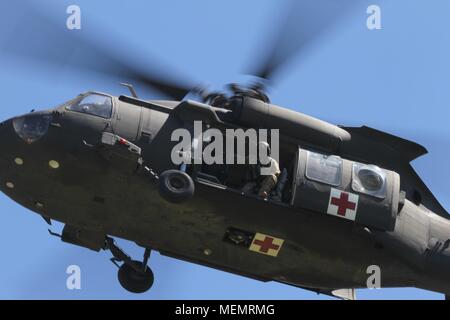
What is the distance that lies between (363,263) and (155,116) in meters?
4.18

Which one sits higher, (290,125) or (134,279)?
(290,125)

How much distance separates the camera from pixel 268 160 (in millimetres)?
14953

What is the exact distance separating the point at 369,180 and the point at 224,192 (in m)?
2.38

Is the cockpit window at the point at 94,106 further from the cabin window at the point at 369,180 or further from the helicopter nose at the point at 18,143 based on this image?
the cabin window at the point at 369,180

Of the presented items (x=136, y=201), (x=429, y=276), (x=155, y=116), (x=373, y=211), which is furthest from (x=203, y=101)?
(x=429, y=276)

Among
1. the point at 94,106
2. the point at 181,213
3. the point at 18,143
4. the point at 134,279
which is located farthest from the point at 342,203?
the point at 18,143

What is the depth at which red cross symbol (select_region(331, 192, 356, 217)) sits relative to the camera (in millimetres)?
14867

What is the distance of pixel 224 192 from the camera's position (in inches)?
577

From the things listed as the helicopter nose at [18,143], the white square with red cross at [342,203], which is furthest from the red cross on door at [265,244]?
the helicopter nose at [18,143]

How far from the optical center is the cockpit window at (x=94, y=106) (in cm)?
1486

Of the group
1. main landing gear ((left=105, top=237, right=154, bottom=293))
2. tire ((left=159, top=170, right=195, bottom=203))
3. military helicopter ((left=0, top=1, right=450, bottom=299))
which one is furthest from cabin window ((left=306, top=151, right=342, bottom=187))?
main landing gear ((left=105, top=237, right=154, bottom=293))

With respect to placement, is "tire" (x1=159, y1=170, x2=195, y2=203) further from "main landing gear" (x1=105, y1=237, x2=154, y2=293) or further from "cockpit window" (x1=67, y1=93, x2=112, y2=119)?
"main landing gear" (x1=105, y1=237, x2=154, y2=293)

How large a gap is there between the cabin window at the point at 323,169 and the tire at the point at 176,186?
1988 millimetres

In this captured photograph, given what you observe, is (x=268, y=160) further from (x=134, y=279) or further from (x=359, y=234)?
(x=134, y=279)
